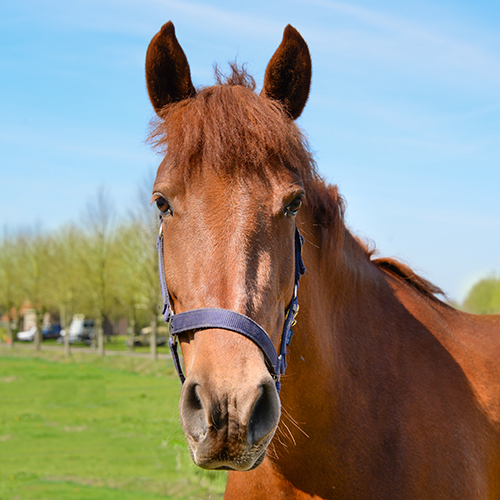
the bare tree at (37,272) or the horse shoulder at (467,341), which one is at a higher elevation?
the horse shoulder at (467,341)

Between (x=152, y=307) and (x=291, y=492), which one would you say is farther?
(x=152, y=307)

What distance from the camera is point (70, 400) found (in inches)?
725

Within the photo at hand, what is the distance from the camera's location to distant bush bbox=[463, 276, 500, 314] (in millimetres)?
32562

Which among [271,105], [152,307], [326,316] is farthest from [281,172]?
[152,307]

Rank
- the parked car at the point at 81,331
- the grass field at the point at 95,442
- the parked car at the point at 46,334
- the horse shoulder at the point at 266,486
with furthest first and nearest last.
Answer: the parked car at the point at 46,334 → the parked car at the point at 81,331 → the grass field at the point at 95,442 → the horse shoulder at the point at 266,486

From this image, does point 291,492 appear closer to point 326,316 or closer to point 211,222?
point 326,316

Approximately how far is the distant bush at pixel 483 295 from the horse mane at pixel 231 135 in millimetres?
32997

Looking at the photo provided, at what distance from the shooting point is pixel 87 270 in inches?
1412

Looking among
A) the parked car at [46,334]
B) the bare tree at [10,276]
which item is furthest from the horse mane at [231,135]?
the parked car at [46,334]

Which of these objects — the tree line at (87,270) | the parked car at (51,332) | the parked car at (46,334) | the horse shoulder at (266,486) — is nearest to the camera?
the horse shoulder at (266,486)

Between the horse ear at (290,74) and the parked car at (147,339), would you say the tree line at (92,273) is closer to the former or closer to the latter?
the parked car at (147,339)

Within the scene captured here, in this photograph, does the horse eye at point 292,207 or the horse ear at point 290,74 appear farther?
the horse ear at point 290,74

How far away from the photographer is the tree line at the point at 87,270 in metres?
30.0

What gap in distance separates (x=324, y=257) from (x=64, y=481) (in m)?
8.95
